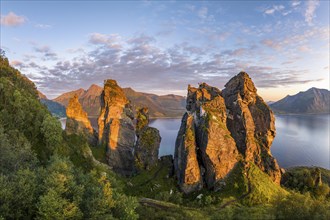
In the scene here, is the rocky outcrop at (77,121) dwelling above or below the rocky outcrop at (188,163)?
above

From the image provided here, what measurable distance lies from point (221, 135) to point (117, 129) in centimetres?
4671

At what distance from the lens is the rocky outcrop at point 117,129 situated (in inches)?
4222

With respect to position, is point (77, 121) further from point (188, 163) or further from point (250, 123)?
point (250, 123)

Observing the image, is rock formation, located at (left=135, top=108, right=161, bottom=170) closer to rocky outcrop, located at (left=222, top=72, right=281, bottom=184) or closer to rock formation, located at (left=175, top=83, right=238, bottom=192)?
rock formation, located at (left=175, top=83, right=238, bottom=192)

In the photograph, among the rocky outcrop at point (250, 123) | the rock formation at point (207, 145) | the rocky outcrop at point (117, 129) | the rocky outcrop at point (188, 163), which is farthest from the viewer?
the rocky outcrop at point (117, 129)

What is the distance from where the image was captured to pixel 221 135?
90438mm

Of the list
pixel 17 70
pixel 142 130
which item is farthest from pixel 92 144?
pixel 17 70

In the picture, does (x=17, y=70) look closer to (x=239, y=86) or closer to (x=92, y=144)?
(x=92, y=144)

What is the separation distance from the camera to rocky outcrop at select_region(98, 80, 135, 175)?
107250 mm

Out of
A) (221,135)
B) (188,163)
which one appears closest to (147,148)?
(188,163)

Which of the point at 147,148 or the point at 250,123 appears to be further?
the point at 147,148

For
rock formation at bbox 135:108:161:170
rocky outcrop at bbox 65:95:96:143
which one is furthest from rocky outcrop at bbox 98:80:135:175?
rocky outcrop at bbox 65:95:96:143

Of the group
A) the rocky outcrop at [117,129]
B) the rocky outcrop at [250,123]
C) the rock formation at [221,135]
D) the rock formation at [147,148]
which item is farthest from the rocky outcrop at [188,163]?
the rocky outcrop at [117,129]

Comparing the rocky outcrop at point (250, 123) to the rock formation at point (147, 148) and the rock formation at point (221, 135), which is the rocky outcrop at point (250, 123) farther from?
the rock formation at point (147, 148)
